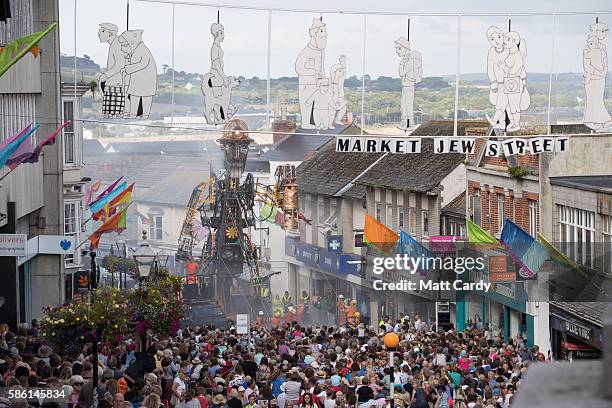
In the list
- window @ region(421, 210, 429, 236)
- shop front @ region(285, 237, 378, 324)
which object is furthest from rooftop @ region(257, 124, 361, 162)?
window @ region(421, 210, 429, 236)

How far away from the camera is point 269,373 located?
75.3ft

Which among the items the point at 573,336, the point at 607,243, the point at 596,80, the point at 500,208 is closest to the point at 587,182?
the point at 607,243

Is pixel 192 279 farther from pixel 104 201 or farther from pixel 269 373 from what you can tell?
pixel 269 373

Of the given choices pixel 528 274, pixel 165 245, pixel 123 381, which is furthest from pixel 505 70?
pixel 165 245

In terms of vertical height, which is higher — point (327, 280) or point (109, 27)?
point (109, 27)

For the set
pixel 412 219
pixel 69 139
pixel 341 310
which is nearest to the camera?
pixel 69 139

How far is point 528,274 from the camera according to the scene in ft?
126

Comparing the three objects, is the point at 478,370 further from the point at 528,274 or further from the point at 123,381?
the point at 528,274

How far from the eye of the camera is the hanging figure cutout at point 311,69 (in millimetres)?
35125

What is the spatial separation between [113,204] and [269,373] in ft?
47.7

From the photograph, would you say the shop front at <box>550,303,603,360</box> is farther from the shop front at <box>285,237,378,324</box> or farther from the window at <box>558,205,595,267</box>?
the shop front at <box>285,237,378,324</box>

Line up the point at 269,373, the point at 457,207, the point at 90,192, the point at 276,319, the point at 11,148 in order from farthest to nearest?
the point at 457,207 → the point at 276,319 → the point at 90,192 → the point at 11,148 → the point at 269,373

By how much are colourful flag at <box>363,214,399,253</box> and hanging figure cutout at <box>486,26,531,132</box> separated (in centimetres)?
787

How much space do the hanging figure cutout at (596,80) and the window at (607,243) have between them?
239 cm
